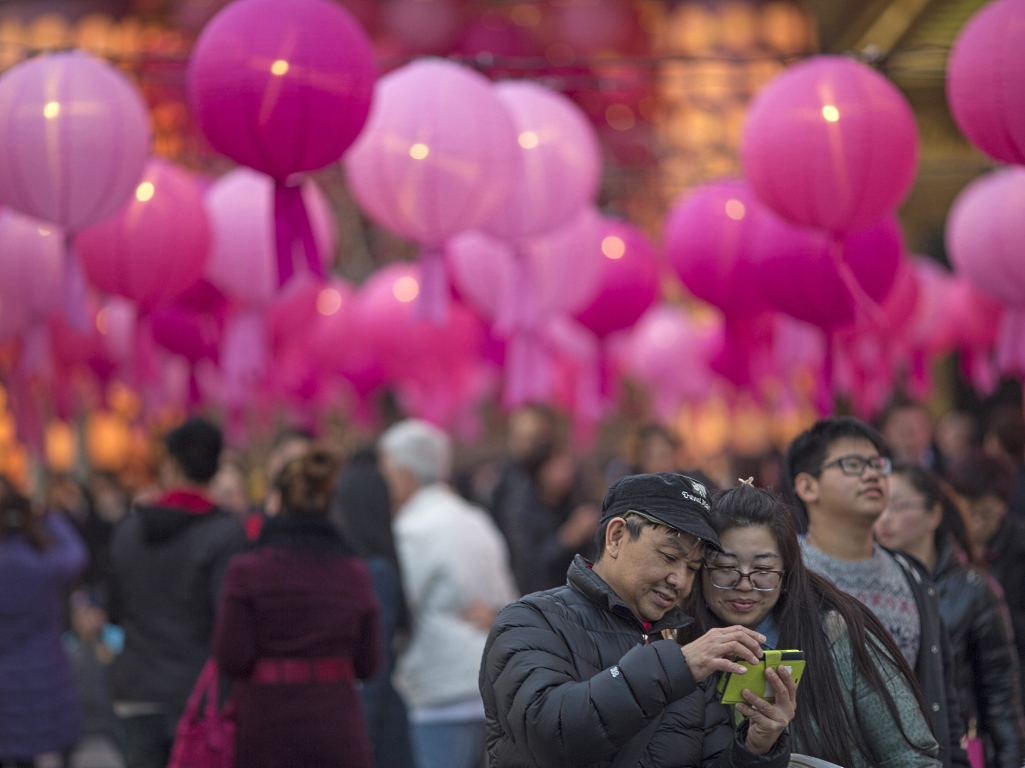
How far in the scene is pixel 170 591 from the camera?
16.9ft

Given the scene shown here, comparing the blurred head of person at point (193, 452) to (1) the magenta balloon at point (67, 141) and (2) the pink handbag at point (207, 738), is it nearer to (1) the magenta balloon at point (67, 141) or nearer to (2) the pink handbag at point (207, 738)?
(2) the pink handbag at point (207, 738)

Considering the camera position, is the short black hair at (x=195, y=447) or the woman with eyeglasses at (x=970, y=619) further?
the short black hair at (x=195, y=447)

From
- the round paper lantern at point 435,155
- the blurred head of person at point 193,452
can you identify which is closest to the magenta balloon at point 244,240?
the round paper lantern at point 435,155

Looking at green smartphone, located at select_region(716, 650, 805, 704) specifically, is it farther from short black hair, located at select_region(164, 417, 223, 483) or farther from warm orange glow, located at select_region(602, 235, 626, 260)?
warm orange glow, located at select_region(602, 235, 626, 260)

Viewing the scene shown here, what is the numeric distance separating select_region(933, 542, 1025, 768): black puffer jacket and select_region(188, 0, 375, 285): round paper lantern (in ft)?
8.97

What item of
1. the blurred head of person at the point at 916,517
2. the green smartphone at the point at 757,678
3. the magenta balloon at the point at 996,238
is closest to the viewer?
the green smartphone at the point at 757,678

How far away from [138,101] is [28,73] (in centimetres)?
45

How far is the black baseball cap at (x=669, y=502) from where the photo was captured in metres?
2.69

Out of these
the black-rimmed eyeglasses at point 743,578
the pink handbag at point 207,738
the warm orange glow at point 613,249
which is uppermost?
the warm orange glow at point 613,249

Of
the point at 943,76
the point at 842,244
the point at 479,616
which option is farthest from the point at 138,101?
the point at 943,76

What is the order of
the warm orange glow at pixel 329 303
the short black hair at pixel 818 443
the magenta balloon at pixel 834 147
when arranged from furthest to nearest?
1. the warm orange glow at pixel 329 303
2. the magenta balloon at pixel 834 147
3. the short black hair at pixel 818 443

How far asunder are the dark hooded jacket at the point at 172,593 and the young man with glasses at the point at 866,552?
2240 mm

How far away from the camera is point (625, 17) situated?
14195 mm

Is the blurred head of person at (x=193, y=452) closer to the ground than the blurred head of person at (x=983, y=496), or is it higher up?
higher up
